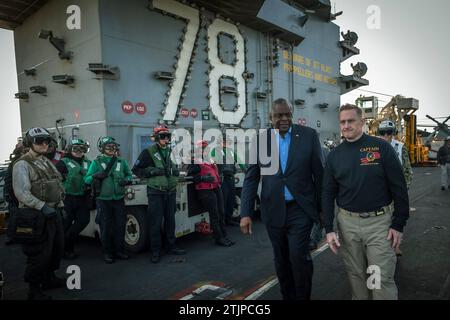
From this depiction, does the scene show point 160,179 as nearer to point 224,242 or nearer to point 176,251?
point 176,251

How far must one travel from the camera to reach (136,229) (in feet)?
17.0

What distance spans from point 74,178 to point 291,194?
413 centimetres

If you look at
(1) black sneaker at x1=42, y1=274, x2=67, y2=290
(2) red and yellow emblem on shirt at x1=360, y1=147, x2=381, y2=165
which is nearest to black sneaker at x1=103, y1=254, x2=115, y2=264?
(1) black sneaker at x1=42, y1=274, x2=67, y2=290

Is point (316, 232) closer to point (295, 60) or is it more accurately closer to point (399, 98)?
point (295, 60)

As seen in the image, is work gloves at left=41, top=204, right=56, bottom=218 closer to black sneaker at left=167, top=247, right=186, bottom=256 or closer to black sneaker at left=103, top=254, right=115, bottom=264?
black sneaker at left=103, top=254, right=115, bottom=264

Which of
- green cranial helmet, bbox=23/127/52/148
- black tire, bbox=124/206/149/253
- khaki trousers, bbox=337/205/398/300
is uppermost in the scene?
green cranial helmet, bbox=23/127/52/148

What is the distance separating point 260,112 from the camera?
1124cm

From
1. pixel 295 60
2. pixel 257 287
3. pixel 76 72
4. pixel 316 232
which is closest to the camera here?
pixel 257 287

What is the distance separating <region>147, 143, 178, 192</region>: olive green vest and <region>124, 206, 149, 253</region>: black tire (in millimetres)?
633

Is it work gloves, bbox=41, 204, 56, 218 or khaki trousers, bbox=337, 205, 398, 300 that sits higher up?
work gloves, bbox=41, 204, 56, 218

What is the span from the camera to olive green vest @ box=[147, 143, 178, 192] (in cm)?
481

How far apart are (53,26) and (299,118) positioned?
9.38 meters
